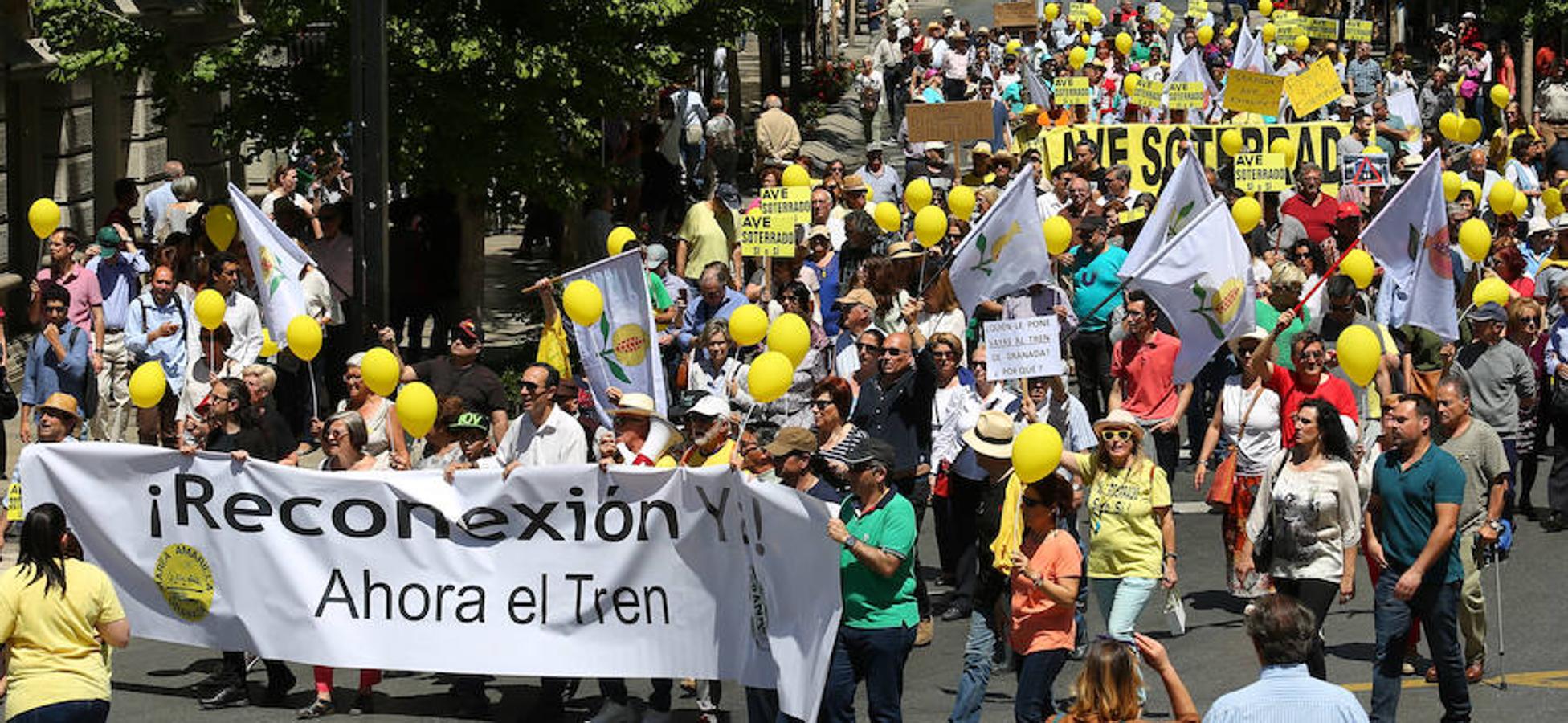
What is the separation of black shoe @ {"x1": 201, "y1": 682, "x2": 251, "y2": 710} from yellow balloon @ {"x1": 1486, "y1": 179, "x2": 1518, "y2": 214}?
11.0m

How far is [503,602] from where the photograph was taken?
11984 mm

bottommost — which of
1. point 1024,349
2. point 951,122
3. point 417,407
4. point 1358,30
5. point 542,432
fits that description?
point 542,432

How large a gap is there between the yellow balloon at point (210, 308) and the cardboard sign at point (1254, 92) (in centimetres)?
1108

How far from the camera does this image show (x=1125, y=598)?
457 inches

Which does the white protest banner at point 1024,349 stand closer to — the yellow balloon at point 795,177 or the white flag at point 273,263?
the white flag at point 273,263

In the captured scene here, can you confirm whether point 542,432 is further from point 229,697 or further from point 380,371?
point 229,697

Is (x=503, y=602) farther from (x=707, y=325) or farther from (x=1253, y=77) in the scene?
(x=1253, y=77)

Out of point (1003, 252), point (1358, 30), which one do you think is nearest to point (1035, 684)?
point (1003, 252)

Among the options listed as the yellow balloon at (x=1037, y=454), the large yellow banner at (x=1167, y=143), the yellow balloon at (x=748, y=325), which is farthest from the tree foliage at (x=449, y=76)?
the yellow balloon at (x=1037, y=454)

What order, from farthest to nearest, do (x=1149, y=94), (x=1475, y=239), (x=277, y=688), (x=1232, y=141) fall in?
(x=1149, y=94)
(x=1232, y=141)
(x=1475, y=239)
(x=277, y=688)

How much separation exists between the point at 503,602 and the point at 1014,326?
291cm

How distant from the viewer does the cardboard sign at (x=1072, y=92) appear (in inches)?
1101

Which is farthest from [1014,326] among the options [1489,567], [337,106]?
[337,106]

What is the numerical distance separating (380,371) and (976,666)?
3.54m
